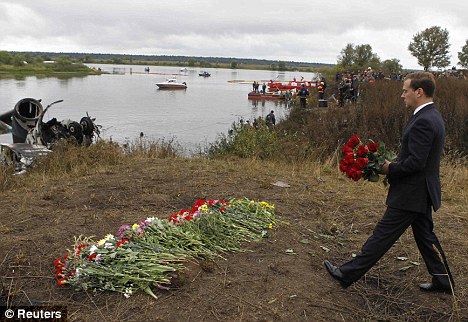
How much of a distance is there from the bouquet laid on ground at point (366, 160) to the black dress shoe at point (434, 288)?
3.42ft

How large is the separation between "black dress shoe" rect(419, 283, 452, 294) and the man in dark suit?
12 centimetres

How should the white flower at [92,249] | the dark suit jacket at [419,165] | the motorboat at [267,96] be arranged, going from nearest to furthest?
the dark suit jacket at [419,165]
the white flower at [92,249]
the motorboat at [267,96]

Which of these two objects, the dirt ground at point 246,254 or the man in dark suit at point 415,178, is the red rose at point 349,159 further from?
the dirt ground at point 246,254

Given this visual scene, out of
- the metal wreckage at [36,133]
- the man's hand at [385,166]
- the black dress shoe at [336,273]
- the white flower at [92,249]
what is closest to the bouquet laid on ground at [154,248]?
the white flower at [92,249]

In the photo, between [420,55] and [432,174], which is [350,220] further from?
[420,55]

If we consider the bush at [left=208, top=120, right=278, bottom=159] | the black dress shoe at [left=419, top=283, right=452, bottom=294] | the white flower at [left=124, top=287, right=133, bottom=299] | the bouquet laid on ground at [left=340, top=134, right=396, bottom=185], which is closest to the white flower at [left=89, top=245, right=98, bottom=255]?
the white flower at [left=124, top=287, right=133, bottom=299]

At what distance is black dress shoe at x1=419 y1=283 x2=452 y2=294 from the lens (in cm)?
393

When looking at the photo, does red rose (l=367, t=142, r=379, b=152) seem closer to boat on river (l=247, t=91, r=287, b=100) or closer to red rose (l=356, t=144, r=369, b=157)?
red rose (l=356, t=144, r=369, b=157)

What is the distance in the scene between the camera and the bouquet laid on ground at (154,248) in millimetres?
3633

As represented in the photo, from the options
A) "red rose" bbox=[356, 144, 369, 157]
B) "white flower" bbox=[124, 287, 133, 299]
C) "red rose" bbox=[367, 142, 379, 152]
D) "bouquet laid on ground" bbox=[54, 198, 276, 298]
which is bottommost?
"white flower" bbox=[124, 287, 133, 299]

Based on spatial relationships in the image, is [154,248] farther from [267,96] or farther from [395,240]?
[267,96]

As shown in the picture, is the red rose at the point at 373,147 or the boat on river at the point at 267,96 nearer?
the red rose at the point at 373,147

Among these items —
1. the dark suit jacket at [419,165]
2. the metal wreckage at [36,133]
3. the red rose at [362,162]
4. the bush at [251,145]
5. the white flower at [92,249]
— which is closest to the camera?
the dark suit jacket at [419,165]

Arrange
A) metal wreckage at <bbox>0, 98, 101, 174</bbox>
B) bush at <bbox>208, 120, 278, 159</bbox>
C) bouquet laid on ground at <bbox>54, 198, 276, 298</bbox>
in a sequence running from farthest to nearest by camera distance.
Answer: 1. bush at <bbox>208, 120, 278, 159</bbox>
2. metal wreckage at <bbox>0, 98, 101, 174</bbox>
3. bouquet laid on ground at <bbox>54, 198, 276, 298</bbox>
